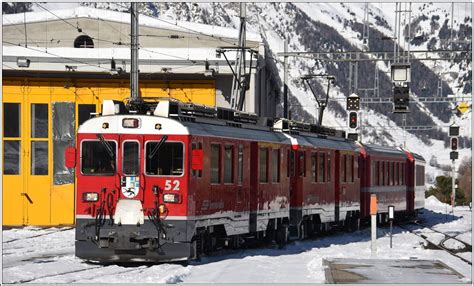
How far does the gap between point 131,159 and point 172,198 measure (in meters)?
1.05

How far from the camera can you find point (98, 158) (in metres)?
20.0

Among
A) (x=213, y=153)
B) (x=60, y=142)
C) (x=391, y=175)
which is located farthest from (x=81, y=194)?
(x=391, y=175)

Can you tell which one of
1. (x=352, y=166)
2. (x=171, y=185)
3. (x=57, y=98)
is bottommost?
(x=352, y=166)

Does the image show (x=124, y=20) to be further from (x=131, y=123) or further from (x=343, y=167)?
(x=131, y=123)

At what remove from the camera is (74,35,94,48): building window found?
44250 millimetres

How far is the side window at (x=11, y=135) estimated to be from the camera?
37.3m

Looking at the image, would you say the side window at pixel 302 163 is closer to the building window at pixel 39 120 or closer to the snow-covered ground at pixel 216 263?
the snow-covered ground at pixel 216 263

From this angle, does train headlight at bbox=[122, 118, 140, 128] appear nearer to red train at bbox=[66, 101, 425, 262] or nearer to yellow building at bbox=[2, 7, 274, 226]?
red train at bbox=[66, 101, 425, 262]

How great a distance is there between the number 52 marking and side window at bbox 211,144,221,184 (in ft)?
5.30

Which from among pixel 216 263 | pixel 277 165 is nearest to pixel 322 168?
pixel 277 165

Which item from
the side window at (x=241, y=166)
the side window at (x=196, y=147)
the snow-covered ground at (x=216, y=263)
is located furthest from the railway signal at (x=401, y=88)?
the side window at (x=196, y=147)

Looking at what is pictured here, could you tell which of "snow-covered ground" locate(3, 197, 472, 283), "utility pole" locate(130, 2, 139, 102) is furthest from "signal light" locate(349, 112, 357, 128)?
"utility pole" locate(130, 2, 139, 102)

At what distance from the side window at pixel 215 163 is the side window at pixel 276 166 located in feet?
12.9

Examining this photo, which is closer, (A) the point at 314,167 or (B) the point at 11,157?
(A) the point at 314,167
